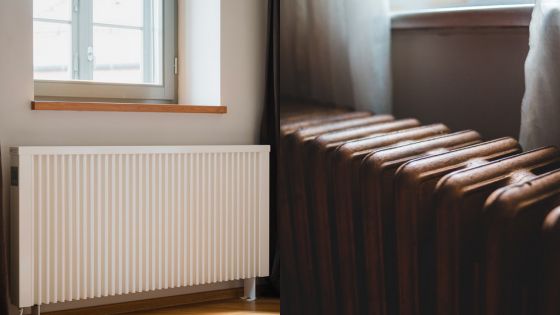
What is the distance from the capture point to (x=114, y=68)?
10.4ft

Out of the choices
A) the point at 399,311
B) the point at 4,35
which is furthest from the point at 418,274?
the point at 4,35

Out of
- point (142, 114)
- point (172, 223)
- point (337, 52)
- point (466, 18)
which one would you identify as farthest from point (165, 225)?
point (466, 18)

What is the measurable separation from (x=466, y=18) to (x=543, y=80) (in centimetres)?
14

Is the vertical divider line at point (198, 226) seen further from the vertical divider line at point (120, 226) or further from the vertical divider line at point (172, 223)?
the vertical divider line at point (120, 226)

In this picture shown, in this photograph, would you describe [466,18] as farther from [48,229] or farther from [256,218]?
[256,218]

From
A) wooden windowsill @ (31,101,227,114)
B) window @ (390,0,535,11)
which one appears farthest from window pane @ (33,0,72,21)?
window @ (390,0,535,11)

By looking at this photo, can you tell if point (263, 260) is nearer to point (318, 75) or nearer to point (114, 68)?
point (114, 68)

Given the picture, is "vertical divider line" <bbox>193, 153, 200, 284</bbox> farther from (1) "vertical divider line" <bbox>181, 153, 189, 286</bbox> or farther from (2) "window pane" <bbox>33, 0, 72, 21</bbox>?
(2) "window pane" <bbox>33, 0, 72, 21</bbox>

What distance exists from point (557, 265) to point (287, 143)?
0.61 metres

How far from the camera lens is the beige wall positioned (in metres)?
0.88

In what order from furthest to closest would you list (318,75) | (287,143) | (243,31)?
(243,31) → (287,143) → (318,75)

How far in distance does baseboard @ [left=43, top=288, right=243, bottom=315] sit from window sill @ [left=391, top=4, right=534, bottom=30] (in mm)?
2241

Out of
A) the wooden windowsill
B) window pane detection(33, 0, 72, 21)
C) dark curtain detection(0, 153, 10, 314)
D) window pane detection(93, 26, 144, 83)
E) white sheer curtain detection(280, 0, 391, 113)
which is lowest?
dark curtain detection(0, 153, 10, 314)

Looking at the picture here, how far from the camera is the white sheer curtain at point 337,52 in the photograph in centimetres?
107
